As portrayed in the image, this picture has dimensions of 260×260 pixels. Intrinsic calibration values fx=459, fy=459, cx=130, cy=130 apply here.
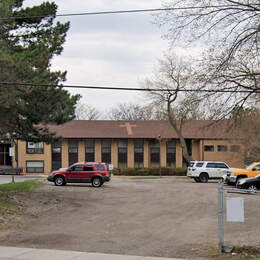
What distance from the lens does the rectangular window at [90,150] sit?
6094 centimetres

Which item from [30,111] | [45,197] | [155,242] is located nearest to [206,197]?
[45,197]

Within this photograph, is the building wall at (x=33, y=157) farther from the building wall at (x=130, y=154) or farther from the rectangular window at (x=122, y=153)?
the rectangular window at (x=122, y=153)

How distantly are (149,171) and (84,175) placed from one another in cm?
2486

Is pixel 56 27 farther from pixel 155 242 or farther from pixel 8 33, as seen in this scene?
pixel 155 242

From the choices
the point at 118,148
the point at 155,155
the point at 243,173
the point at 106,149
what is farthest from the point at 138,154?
the point at 243,173

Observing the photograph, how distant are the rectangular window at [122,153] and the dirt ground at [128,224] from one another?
117ft

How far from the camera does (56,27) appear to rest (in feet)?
72.5

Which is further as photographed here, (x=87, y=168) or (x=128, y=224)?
(x=87, y=168)

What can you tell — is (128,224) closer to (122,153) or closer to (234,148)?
(234,148)

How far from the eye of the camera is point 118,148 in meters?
61.4

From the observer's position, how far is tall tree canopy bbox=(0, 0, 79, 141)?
18828mm

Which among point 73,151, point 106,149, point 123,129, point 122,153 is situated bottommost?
point 122,153

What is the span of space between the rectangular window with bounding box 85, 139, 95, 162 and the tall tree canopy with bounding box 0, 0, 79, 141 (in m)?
36.8

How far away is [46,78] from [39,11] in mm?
3693
